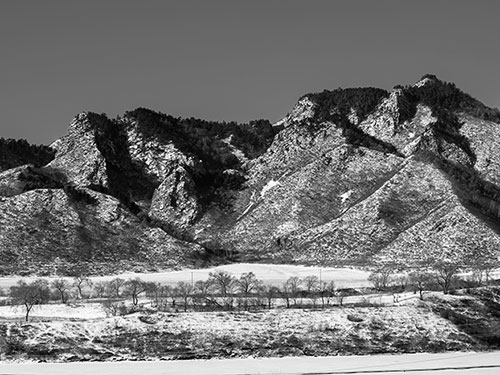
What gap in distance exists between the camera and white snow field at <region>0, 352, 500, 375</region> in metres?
82.7

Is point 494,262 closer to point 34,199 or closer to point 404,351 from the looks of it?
point 404,351

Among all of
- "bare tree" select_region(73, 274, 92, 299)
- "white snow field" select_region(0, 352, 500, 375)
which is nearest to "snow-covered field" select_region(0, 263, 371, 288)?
"bare tree" select_region(73, 274, 92, 299)

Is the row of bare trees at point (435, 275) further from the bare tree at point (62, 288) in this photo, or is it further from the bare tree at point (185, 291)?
the bare tree at point (62, 288)

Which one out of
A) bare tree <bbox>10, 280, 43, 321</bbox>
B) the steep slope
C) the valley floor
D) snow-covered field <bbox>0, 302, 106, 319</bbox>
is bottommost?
the valley floor

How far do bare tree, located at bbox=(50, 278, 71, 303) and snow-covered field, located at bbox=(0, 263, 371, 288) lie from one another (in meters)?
9.97

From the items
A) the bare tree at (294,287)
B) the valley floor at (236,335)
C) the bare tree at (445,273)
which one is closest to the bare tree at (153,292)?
the valley floor at (236,335)

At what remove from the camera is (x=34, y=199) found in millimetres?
197750

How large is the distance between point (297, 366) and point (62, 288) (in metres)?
72.9

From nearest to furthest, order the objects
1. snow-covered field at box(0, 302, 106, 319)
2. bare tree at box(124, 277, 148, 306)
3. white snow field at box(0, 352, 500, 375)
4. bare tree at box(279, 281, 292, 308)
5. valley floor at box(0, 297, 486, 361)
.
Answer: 1. white snow field at box(0, 352, 500, 375)
2. valley floor at box(0, 297, 486, 361)
3. snow-covered field at box(0, 302, 106, 319)
4. bare tree at box(124, 277, 148, 306)
5. bare tree at box(279, 281, 292, 308)

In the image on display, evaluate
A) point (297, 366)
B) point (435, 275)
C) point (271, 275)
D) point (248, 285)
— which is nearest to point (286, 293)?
point (248, 285)

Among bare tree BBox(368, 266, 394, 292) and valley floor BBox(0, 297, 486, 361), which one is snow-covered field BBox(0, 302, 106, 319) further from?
bare tree BBox(368, 266, 394, 292)

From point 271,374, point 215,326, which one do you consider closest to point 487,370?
point 271,374

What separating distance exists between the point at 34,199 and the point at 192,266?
47.8 meters

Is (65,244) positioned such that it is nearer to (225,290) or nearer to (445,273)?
(225,290)
